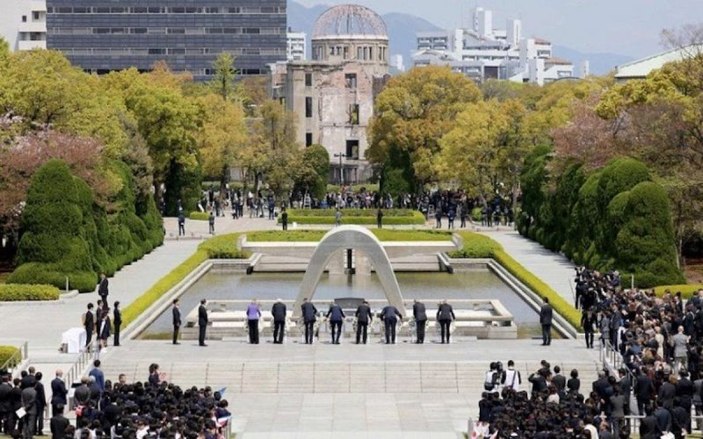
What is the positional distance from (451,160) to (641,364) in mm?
60444

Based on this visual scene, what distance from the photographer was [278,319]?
45.4m

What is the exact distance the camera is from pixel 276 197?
10781 cm

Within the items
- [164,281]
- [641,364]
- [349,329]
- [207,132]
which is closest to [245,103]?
[207,132]

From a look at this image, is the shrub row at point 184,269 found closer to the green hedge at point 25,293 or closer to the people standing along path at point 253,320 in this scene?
the green hedge at point 25,293

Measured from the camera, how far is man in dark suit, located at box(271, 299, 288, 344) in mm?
45188

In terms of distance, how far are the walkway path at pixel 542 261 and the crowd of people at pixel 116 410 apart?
2529cm

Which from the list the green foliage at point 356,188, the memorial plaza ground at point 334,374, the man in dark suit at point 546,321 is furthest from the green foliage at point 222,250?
the green foliage at point 356,188

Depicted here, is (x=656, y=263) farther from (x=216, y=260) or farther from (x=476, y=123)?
(x=476, y=123)

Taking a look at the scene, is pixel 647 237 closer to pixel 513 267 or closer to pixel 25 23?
pixel 513 267

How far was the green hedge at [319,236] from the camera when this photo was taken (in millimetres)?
79250

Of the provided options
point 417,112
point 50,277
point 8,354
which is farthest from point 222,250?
point 417,112

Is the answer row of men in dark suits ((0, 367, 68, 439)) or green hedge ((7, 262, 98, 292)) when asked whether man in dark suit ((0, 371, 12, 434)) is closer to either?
row of men in dark suits ((0, 367, 68, 439))

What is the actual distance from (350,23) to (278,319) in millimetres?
135865

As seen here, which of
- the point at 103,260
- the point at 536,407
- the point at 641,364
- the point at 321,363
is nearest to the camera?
the point at 536,407
